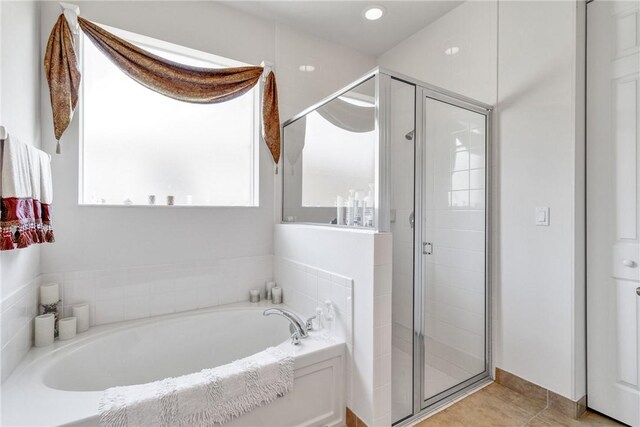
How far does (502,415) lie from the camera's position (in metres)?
1.75

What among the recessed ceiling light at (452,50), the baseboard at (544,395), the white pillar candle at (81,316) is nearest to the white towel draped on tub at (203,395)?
the white pillar candle at (81,316)

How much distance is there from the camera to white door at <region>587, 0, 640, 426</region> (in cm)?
158

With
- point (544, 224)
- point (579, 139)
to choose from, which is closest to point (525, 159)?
point (579, 139)

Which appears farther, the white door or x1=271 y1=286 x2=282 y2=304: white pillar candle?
x1=271 y1=286 x2=282 y2=304: white pillar candle

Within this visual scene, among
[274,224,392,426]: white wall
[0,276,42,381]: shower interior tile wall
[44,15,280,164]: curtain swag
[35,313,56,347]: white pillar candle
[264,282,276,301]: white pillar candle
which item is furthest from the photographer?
[264,282,276,301]: white pillar candle

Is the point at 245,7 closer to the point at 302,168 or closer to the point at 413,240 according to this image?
the point at 302,168

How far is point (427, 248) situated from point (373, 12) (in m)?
1.92

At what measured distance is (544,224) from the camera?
180 centimetres

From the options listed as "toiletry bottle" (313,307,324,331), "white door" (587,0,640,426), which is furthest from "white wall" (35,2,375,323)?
"white door" (587,0,640,426)

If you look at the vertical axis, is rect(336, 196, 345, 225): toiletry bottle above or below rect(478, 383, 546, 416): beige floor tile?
above

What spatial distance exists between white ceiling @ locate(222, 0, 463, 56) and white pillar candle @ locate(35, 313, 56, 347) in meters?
2.41

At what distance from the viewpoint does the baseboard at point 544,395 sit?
5.59 feet

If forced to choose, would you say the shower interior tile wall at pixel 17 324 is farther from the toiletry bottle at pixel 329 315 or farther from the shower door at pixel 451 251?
the shower door at pixel 451 251

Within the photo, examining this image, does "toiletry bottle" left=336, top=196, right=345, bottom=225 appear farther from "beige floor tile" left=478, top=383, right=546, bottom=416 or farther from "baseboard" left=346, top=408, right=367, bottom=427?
"beige floor tile" left=478, top=383, right=546, bottom=416
